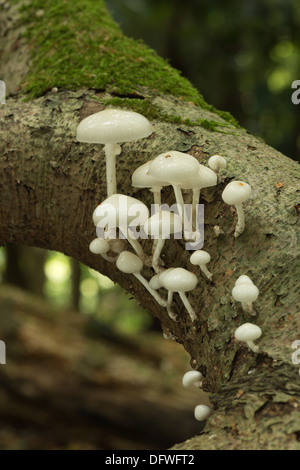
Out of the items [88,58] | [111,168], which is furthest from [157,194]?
[88,58]

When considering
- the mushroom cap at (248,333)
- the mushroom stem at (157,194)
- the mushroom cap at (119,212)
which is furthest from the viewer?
the mushroom stem at (157,194)

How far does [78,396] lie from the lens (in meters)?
5.93

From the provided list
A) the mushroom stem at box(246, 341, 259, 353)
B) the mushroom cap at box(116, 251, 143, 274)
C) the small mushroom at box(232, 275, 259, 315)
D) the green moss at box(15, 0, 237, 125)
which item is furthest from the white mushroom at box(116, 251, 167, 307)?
the green moss at box(15, 0, 237, 125)

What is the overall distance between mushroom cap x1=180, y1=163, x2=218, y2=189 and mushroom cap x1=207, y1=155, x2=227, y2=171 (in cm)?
6

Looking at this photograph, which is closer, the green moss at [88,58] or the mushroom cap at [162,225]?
the mushroom cap at [162,225]

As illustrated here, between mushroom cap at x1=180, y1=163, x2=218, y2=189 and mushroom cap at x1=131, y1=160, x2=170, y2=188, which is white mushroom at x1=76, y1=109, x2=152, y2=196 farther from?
mushroom cap at x1=180, y1=163, x2=218, y2=189

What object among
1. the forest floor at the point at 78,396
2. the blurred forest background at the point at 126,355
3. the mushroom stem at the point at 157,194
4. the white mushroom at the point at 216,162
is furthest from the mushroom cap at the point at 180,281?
the forest floor at the point at 78,396

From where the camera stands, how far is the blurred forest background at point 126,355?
19.1 feet

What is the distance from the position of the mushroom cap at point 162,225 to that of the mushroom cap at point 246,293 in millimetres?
323

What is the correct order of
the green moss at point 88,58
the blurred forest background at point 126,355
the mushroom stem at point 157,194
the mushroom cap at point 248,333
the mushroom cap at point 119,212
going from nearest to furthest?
the mushroom cap at point 248,333
the mushroom cap at point 119,212
the mushroom stem at point 157,194
the green moss at point 88,58
the blurred forest background at point 126,355

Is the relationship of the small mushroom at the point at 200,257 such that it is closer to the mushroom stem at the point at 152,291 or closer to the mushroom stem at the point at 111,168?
the mushroom stem at the point at 152,291

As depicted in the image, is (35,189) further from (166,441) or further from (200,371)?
(166,441)

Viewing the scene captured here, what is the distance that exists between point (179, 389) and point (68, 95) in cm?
451
